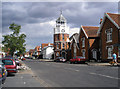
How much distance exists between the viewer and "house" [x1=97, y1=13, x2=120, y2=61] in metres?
31.3

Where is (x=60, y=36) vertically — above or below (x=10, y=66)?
above

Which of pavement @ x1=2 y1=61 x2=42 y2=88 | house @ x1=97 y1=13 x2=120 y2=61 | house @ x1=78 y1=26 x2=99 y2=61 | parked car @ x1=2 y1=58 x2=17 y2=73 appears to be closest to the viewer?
pavement @ x1=2 y1=61 x2=42 y2=88

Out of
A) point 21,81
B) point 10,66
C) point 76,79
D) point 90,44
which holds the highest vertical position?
point 90,44

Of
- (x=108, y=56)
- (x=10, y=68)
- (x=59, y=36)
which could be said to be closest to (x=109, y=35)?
(x=108, y=56)

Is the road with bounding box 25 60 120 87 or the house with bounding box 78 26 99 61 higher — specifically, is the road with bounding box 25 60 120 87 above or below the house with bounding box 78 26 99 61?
below

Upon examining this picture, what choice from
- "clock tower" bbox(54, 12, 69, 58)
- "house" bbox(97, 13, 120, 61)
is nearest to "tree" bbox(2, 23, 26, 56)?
"house" bbox(97, 13, 120, 61)

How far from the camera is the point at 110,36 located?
34125mm

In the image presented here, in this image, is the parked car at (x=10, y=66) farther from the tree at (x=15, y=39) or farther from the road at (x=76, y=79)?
the tree at (x=15, y=39)

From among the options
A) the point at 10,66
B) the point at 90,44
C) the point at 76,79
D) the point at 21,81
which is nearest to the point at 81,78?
the point at 76,79

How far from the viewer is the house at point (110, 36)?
31323 mm

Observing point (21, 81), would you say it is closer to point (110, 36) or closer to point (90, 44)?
point (110, 36)

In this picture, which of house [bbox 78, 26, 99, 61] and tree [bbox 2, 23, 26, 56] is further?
house [bbox 78, 26, 99, 61]

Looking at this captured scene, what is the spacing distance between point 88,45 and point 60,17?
30.6m

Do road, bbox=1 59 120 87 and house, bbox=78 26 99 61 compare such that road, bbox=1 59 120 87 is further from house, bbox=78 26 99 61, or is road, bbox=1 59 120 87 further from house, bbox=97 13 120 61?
house, bbox=78 26 99 61
